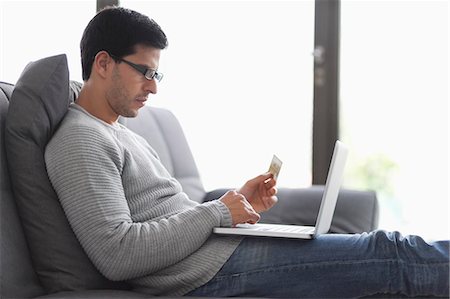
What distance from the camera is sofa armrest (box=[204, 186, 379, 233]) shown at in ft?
Answer: 8.13

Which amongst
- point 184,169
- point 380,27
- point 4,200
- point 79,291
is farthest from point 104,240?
point 380,27

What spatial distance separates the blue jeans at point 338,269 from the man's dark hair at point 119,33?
60cm

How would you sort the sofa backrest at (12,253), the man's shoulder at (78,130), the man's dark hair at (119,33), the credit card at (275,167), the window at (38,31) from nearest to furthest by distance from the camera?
the sofa backrest at (12,253)
the man's shoulder at (78,130)
the man's dark hair at (119,33)
the credit card at (275,167)
the window at (38,31)

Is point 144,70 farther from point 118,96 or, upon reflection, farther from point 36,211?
point 36,211

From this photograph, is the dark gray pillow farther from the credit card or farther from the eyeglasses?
the credit card

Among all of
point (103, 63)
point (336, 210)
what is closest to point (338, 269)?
point (103, 63)

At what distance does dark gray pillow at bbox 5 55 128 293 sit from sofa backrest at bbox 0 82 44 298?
16 millimetres

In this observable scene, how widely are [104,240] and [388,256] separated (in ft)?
2.10

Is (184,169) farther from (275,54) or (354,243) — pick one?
(275,54)

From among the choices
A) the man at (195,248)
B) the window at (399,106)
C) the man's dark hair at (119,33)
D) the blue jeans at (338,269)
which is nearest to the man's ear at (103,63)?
the man's dark hair at (119,33)

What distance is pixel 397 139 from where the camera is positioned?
3758 millimetres

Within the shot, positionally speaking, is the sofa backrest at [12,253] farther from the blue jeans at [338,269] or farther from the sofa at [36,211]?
the blue jeans at [338,269]

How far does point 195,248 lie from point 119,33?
1.97 feet

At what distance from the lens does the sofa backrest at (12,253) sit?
1521mm
